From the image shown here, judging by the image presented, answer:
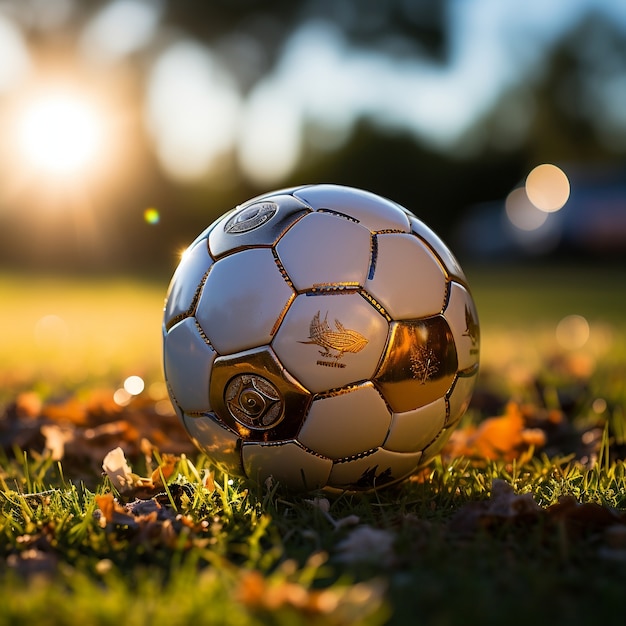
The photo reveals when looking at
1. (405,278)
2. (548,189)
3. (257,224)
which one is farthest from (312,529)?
(548,189)

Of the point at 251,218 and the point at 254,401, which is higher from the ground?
the point at 251,218

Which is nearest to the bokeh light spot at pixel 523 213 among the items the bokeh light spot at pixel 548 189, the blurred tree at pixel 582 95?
the bokeh light spot at pixel 548 189

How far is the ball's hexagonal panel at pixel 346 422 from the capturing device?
2541mm

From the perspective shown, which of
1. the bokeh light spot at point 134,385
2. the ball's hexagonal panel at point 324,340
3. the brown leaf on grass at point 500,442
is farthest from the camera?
the bokeh light spot at point 134,385

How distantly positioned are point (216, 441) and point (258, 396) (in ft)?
0.89

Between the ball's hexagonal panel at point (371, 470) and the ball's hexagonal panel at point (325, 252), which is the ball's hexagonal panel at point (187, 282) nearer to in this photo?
the ball's hexagonal panel at point (325, 252)

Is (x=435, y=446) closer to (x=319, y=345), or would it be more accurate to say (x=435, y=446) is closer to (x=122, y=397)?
(x=319, y=345)

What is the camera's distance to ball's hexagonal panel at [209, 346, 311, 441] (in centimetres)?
253

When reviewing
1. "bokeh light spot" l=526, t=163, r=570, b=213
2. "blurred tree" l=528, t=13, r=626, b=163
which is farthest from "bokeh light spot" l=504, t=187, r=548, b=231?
"blurred tree" l=528, t=13, r=626, b=163

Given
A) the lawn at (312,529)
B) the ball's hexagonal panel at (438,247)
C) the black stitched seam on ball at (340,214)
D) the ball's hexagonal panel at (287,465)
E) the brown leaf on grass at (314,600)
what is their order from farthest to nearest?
the ball's hexagonal panel at (438,247)
the black stitched seam on ball at (340,214)
the ball's hexagonal panel at (287,465)
the lawn at (312,529)
the brown leaf on grass at (314,600)

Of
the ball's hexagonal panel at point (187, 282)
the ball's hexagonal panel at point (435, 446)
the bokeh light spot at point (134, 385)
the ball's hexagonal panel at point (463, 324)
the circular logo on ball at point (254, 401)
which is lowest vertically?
the bokeh light spot at point (134, 385)

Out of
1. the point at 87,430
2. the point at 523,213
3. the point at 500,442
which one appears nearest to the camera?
the point at 500,442

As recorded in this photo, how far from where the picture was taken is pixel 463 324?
2.79 metres

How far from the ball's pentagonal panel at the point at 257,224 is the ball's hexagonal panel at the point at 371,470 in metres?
0.78
